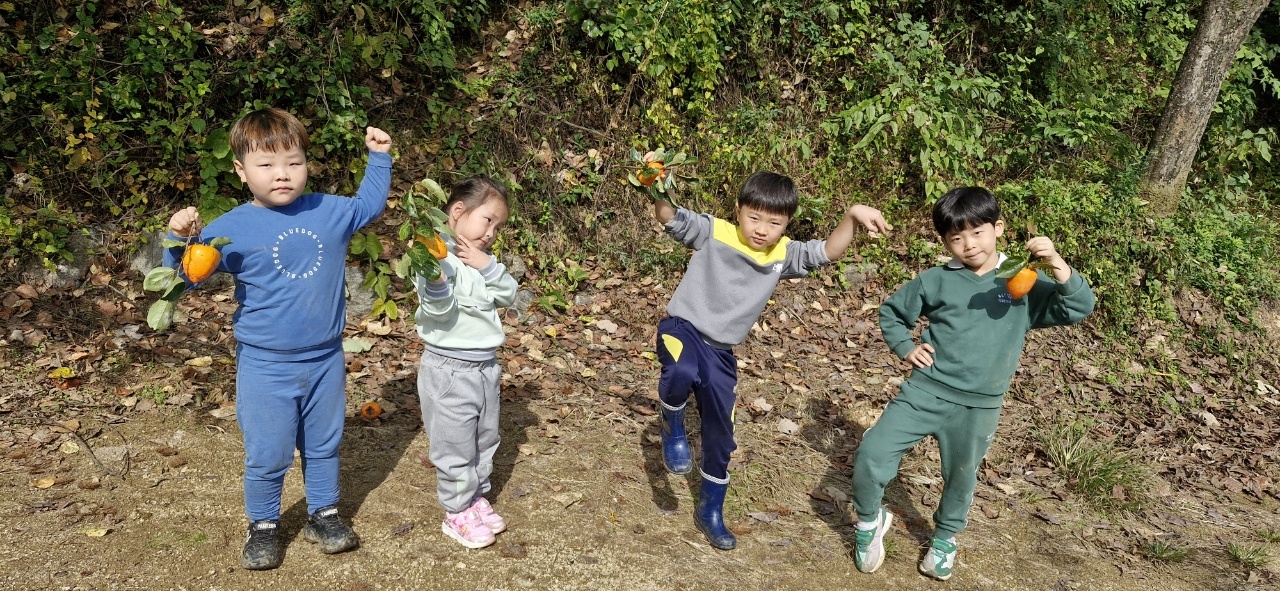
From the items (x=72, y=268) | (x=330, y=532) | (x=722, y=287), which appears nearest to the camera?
(x=330, y=532)

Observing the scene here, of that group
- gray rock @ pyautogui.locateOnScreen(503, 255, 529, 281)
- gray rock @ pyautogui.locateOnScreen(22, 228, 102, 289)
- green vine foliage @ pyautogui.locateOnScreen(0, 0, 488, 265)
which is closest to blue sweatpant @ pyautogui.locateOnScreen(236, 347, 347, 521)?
green vine foliage @ pyautogui.locateOnScreen(0, 0, 488, 265)

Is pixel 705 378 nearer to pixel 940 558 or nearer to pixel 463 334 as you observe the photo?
pixel 463 334

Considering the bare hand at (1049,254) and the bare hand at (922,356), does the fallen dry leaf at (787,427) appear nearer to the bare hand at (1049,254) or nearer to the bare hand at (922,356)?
the bare hand at (922,356)

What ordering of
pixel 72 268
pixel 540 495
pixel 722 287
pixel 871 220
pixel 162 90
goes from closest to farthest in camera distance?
pixel 871 220 → pixel 722 287 → pixel 540 495 → pixel 72 268 → pixel 162 90

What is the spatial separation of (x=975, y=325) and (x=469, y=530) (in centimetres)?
242

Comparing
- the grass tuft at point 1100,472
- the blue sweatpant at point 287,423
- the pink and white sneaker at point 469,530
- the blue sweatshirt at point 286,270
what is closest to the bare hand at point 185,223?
the blue sweatshirt at point 286,270

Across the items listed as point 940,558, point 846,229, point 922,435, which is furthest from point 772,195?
point 940,558

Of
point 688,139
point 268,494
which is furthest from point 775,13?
point 268,494

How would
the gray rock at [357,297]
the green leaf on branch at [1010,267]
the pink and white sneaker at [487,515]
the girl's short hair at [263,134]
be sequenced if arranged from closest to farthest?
the girl's short hair at [263,134] → the green leaf on branch at [1010,267] → the pink and white sneaker at [487,515] → the gray rock at [357,297]

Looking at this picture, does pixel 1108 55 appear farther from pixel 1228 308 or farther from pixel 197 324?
pixel 197 324

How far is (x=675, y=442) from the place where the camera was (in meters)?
4.27

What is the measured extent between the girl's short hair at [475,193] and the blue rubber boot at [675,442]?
1.33 m

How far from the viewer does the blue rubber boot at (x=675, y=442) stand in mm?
4219

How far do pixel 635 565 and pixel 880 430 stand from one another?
4.17 ft
